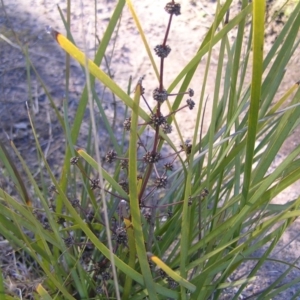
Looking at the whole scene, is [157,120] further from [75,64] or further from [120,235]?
[75,64]

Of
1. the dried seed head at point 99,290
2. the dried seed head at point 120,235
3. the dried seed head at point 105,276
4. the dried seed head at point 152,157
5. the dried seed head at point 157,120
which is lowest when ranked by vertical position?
the dried seed head at point 99,290

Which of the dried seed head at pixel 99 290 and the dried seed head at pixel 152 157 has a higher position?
the dried seed head at pixel 152 157

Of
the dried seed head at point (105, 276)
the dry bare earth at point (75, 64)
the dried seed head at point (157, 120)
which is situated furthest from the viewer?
the dry bare earth at point (75, 64)

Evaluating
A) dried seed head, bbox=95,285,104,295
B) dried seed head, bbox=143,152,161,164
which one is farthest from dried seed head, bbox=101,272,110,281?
dried seed head, bbox=143,152,161,164

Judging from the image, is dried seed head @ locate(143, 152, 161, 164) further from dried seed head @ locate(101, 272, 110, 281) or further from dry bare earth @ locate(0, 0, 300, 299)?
dry bare earth @ locate(0, 0, 300, 299)

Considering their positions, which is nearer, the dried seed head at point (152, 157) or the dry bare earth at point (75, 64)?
the dried seed head at point (152, 157)

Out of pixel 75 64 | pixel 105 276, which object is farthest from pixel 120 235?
pixel 75 64

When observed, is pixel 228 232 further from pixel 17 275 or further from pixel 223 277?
pixel 17 275

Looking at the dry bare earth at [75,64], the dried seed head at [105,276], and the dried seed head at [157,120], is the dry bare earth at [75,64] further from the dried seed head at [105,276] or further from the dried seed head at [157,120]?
the dried seed head at [157,120]

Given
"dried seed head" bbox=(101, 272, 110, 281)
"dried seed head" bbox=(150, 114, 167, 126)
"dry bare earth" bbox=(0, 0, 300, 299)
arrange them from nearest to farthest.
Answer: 1. "dried seed head" bbox=(150, 114, 167, 126)
2. "dried seed head" bbox=(101, 272, 110, 281)
3. "dry bare earth" bbox=(0, 0, 300, 299)

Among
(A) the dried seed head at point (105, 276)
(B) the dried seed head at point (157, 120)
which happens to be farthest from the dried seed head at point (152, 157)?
(A) the dried seed head at point (105, 276)
